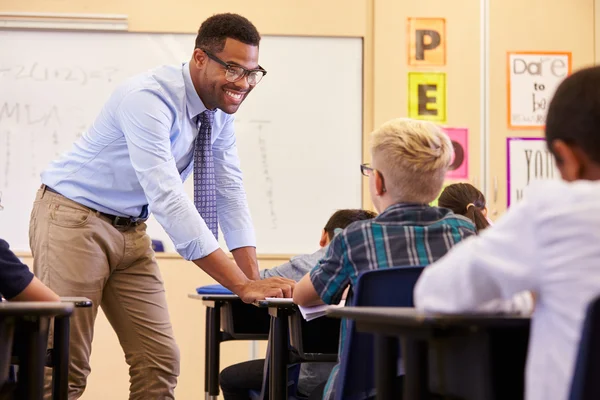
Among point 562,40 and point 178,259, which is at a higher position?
point 562,40

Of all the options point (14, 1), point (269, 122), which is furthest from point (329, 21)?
point (14, 1)

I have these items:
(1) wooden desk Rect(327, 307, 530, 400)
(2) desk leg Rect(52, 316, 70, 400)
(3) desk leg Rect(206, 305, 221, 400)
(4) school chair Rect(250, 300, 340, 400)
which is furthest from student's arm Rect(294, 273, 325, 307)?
(3) desk leg Rect(206, 305, 221, 400)

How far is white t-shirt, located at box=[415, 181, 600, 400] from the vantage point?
3.48 ft

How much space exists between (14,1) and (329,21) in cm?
182

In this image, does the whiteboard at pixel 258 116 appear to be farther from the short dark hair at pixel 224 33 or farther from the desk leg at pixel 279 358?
the desk leg at pixel 279 358

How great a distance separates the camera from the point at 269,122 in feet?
15.7

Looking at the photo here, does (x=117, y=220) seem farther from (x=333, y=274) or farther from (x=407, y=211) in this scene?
(x=407, y=211)

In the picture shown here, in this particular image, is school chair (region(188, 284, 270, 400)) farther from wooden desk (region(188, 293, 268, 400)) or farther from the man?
the man

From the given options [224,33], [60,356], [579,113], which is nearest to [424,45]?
[224,33]

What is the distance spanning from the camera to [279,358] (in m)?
2.45

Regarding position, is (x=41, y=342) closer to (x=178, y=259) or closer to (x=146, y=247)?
(x=146, y=247)

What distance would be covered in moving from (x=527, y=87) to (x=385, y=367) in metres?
3.65

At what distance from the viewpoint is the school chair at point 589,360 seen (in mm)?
1017

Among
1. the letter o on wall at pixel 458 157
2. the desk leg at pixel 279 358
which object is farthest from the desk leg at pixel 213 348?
the letter o on wall at pixel 458 157
